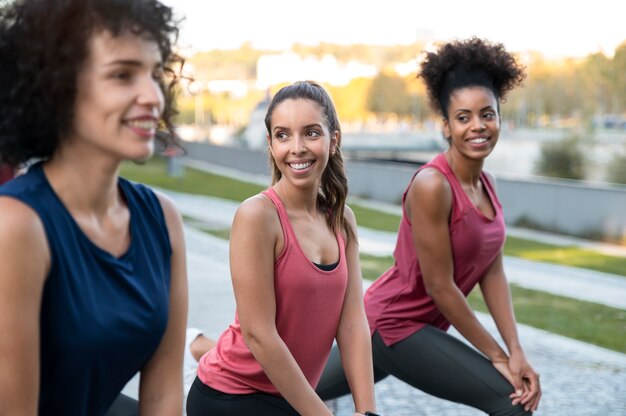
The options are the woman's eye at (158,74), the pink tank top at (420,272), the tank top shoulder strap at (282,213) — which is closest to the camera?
the woman's eye at (158,74)

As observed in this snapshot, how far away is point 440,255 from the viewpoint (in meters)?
3.93

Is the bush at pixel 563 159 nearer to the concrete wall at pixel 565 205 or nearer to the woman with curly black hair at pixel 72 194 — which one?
the concrete wall at pixel 565 205

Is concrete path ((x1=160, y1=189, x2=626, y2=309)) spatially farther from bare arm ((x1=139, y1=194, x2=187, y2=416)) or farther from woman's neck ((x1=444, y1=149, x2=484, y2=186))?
bare arm ((x1=139, y1=194, x2=187, y2=416))

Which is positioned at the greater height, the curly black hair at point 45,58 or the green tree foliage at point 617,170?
the curly black hair at point 45,58

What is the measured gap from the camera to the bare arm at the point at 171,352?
97.9 inches

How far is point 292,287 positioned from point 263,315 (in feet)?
0.48

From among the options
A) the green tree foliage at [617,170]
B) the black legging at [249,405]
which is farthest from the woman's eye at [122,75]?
the green tree foliage at [617,170]

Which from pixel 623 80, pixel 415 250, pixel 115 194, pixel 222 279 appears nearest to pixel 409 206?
pixel 415 250

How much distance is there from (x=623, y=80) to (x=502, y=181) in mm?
12352

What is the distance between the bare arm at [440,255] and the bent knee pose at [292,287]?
0.57 meters

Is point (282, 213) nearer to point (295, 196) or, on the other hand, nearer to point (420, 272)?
point (295, 196)

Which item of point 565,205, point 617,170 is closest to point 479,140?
point 565,205

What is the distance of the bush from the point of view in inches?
1133

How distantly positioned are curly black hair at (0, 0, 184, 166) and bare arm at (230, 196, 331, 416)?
0.98 metres
